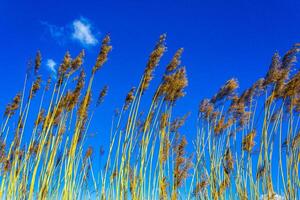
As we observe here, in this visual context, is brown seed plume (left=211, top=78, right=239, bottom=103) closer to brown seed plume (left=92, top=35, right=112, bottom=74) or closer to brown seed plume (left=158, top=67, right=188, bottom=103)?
brown seed plume (left=158, top=67, right=188, bottom=103)

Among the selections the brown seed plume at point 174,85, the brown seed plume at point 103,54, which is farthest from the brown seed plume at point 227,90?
the brown seed plume at point 103,54

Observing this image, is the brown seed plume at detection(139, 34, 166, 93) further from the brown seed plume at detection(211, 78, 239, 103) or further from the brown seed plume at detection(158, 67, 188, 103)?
the brown seed plume at detection(211, 78, 239, 103)

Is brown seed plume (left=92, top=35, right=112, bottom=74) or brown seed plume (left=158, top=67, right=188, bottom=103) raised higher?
brown seed plume (left=92, top=35, right=112, bottom=74)

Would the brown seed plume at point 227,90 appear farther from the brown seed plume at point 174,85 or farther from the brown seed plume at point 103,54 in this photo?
the brown seed plume at point 103,54

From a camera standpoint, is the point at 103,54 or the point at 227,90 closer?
the point at 103,54

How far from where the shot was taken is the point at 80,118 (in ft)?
9.96

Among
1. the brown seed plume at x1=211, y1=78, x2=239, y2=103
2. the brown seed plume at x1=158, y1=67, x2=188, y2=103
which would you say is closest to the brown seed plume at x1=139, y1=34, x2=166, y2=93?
the brown seed plume at x1=158, y1=67, x2=188, y2=103

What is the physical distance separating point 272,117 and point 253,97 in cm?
23

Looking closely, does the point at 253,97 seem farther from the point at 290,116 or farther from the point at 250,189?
the point at 250,189

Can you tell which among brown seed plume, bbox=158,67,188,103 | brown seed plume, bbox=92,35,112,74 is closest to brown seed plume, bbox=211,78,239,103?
brown seed plume, bbox=158,67,188,103

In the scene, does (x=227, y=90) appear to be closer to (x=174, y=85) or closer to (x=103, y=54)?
(x=174, y=85)

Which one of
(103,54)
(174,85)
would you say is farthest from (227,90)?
(103,54)

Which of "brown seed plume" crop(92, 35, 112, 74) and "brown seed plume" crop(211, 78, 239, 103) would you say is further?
"brown seed plume" crop(211, 78, 239, 103)

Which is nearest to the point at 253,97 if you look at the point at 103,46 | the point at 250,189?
the point at 250,189
